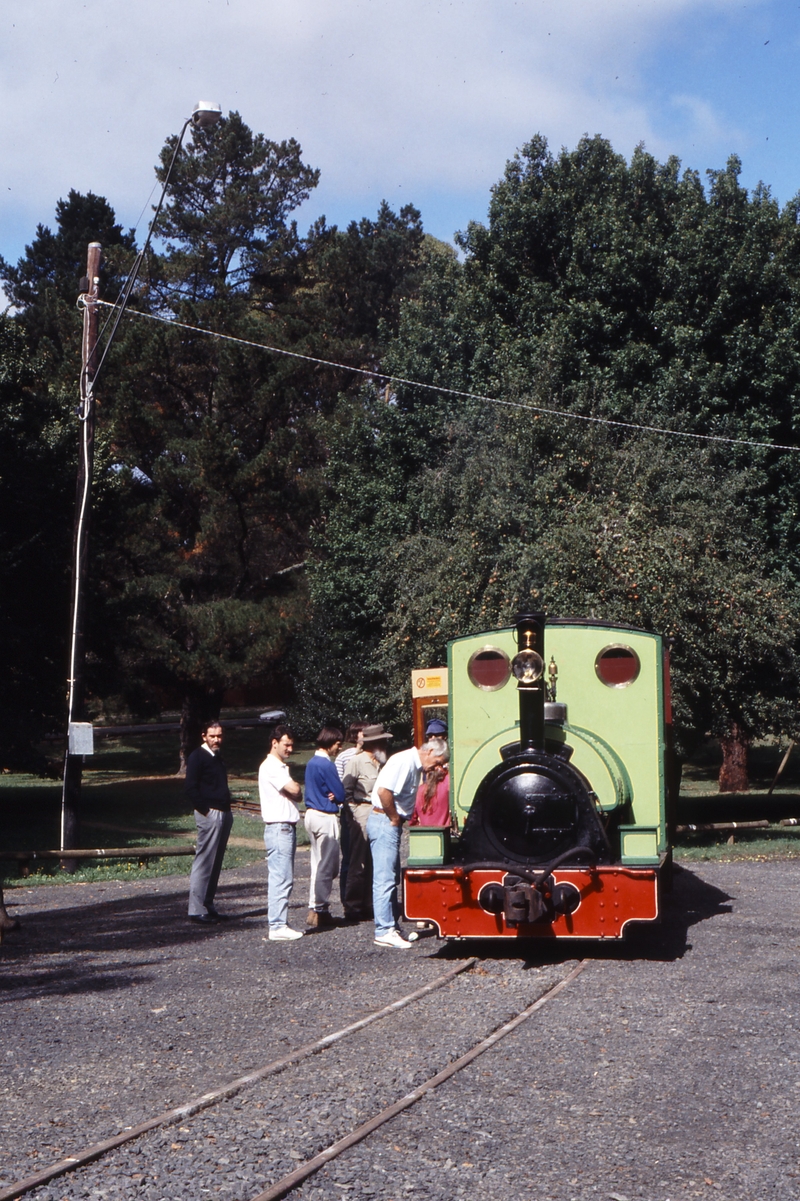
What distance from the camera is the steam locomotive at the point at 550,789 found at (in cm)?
872

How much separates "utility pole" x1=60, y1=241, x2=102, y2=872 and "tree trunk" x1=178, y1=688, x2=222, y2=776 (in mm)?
17674

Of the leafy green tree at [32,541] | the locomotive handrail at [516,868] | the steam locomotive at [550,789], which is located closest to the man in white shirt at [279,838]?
the steam locomotive at [550,789]

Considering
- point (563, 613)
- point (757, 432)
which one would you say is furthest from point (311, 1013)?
point (757, 432)

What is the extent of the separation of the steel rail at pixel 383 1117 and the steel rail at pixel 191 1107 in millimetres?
729

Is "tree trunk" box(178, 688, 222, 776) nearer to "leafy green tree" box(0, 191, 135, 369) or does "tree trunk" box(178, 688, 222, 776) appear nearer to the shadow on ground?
"leafy green tree" box(0, 191, 135, 369)

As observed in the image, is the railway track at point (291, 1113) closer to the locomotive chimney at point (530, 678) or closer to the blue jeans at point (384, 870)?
the blue jeans at point (384, 870)

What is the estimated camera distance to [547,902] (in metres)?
8.72

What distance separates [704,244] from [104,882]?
15497 millimetres

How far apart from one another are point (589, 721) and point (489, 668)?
93 cm

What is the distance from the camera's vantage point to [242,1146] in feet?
15.8

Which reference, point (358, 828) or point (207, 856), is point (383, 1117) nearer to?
point (358, 828)

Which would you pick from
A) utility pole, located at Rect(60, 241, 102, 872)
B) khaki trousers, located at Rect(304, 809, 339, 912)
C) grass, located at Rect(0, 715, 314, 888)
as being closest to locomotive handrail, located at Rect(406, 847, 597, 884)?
khaki trousers, located at Rect(304, 809, 339, 912)

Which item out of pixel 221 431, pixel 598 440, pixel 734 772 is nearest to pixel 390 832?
pixel 598 440

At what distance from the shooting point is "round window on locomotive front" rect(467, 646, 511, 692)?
9.99 m
